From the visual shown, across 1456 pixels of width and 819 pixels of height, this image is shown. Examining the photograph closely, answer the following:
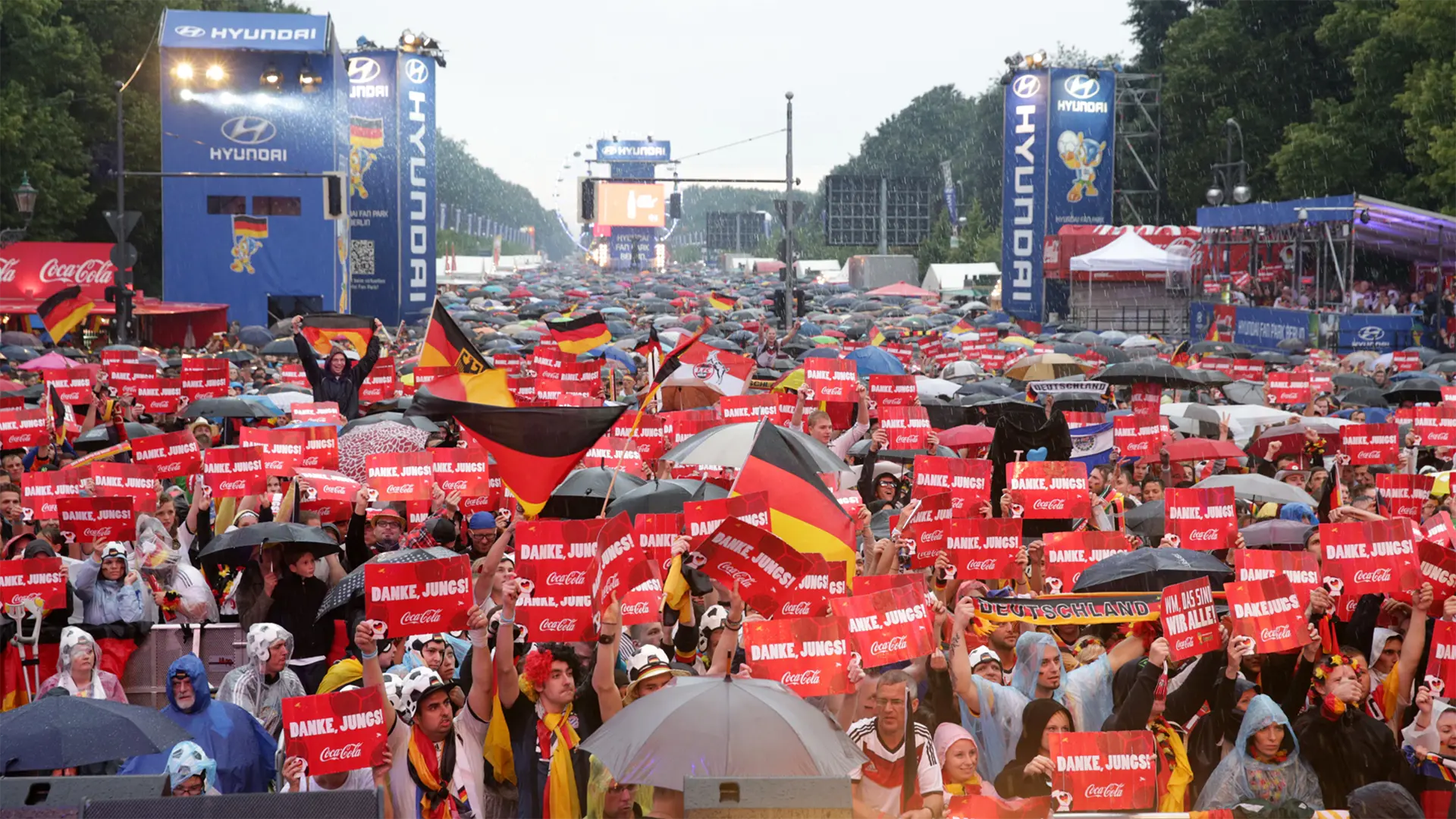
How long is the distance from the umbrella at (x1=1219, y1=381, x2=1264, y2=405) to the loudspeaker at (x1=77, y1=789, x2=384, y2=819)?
16.9 metres

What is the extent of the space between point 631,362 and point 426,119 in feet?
110

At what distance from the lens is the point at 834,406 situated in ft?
54.6

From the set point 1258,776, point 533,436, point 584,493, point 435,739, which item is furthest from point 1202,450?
point 435,739

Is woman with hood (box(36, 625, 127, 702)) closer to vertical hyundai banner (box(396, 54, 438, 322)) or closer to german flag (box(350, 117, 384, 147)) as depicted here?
vertical hyundai banner (box(396, 54, 438, 322))

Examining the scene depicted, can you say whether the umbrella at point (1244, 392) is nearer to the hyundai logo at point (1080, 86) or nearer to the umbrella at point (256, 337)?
the umbrella at point (256, 337)

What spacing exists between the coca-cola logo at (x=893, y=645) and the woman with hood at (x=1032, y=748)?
64 centimetres

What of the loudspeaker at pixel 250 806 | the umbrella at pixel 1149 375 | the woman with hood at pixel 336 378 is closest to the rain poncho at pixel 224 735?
the loudspeaker at pixel 250 806

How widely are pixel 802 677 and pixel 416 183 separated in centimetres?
5197

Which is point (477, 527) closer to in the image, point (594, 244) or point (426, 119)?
point (426, 119)

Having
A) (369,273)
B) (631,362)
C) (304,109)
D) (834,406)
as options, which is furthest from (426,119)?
(834,406)

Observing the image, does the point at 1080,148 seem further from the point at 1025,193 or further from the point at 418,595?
the point at 418,595

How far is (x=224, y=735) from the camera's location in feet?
24.1

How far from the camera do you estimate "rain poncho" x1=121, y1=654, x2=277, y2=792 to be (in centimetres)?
729

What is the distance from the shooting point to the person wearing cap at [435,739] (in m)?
6.81
